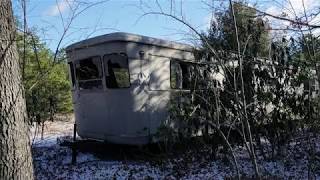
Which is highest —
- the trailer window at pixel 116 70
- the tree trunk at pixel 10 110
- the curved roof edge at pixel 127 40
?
the curved roof edge at pixel 127 40

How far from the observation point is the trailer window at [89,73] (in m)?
9.53

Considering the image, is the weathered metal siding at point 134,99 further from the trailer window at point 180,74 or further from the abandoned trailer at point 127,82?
the trailer window at point 180,74

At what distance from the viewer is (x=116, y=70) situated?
9172mm

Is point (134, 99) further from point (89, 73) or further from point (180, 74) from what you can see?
point (89, 73)

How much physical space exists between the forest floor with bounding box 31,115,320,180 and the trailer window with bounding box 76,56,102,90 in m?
1.26

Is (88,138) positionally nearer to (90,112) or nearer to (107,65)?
(90,112)

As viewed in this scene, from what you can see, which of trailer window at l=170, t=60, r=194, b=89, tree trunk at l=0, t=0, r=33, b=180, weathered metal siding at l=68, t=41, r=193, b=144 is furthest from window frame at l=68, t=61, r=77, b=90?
tree trunk at l=0, t=0, r=33, b=180

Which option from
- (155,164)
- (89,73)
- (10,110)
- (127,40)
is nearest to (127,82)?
(127,40)

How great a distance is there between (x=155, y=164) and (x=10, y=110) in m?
5.72

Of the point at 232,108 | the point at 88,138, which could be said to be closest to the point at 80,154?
the point at 88,138

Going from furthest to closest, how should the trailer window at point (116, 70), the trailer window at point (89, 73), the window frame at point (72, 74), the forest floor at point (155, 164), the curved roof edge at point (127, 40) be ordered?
1. the window frame at point (72, 74)
2. the trailer window at point (89, 73)
3. the trailer window at point (116, 70)
4. the curved roof edge at point (127, 40)
5. the forest floor at point (155, 164)

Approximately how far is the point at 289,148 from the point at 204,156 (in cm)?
179

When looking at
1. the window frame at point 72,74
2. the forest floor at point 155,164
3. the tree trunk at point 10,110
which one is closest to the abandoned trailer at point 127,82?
the window frame at point 72,74

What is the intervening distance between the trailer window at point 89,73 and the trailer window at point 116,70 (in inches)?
10.0
